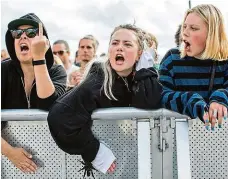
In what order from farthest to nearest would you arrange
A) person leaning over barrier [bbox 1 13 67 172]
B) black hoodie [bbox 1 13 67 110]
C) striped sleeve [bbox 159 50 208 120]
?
1. black hoodie [bbox 1 13 67 110]
2. person leaning over barrier [bbox 1 13 67 172]
3. striped sleeve [bbox 159 50 208 120]

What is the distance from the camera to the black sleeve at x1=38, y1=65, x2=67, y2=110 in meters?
2.52

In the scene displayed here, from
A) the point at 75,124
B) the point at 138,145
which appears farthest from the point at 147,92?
the point at 75,124

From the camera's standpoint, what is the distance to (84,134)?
2.33 metres

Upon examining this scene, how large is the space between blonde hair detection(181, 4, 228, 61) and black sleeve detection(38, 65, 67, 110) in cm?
85

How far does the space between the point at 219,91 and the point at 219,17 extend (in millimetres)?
509

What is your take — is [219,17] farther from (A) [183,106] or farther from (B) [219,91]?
(A) [183,106]

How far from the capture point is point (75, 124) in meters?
2.32

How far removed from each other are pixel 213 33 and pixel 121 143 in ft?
2.85

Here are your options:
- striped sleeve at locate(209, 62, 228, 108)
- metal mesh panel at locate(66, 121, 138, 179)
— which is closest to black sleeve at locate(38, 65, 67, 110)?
metal mesh panel at locate(66, 121, 138, 179)

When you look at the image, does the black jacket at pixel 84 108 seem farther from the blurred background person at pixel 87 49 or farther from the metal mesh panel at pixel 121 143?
→ the blurred background person at pixel 87 49

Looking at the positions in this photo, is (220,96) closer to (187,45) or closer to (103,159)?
(187,45)

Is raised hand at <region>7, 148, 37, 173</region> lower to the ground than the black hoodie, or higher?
lower

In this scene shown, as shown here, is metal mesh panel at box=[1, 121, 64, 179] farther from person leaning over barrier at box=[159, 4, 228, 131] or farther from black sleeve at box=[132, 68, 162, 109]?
person leaning over barrier at box=[159, 4, 228, 131]

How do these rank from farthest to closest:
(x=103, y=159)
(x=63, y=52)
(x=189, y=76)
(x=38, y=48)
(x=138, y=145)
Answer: (x=63, y=52) < (x=38, y=48) < (x=189, y=76) < (x=103, y=159) < (x=138, y=145)
